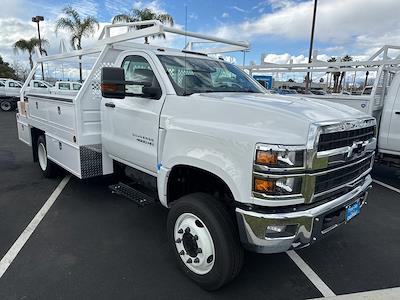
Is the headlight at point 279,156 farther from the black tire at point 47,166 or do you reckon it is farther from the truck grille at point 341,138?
the black tire at point 47,166

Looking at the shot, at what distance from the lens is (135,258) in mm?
3680

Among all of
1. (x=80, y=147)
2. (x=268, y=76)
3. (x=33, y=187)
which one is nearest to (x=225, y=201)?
(x=80, y=147)

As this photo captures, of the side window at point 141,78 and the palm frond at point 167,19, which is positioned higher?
the palm frond at point 167,19

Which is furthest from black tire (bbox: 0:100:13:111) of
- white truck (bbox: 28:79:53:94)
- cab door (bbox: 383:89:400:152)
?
cab door (bbox: 383:89:400:152)

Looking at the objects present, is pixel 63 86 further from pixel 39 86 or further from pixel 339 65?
pixel 339 65

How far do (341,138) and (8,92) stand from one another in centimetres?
2391

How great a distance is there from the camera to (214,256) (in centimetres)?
294

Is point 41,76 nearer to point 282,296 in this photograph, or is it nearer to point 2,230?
point 2,230

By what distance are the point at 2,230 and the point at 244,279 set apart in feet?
10.0

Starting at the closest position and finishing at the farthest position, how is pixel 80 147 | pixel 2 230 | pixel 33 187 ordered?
pixel 2 230 < pixel 80 147 < pixel 33 187

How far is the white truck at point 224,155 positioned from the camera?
8.50ft

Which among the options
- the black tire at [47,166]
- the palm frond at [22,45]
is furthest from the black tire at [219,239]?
the palm frond at [22,45]

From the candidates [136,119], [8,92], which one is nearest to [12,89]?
[8,92]

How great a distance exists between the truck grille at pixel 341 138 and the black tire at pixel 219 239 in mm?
977
